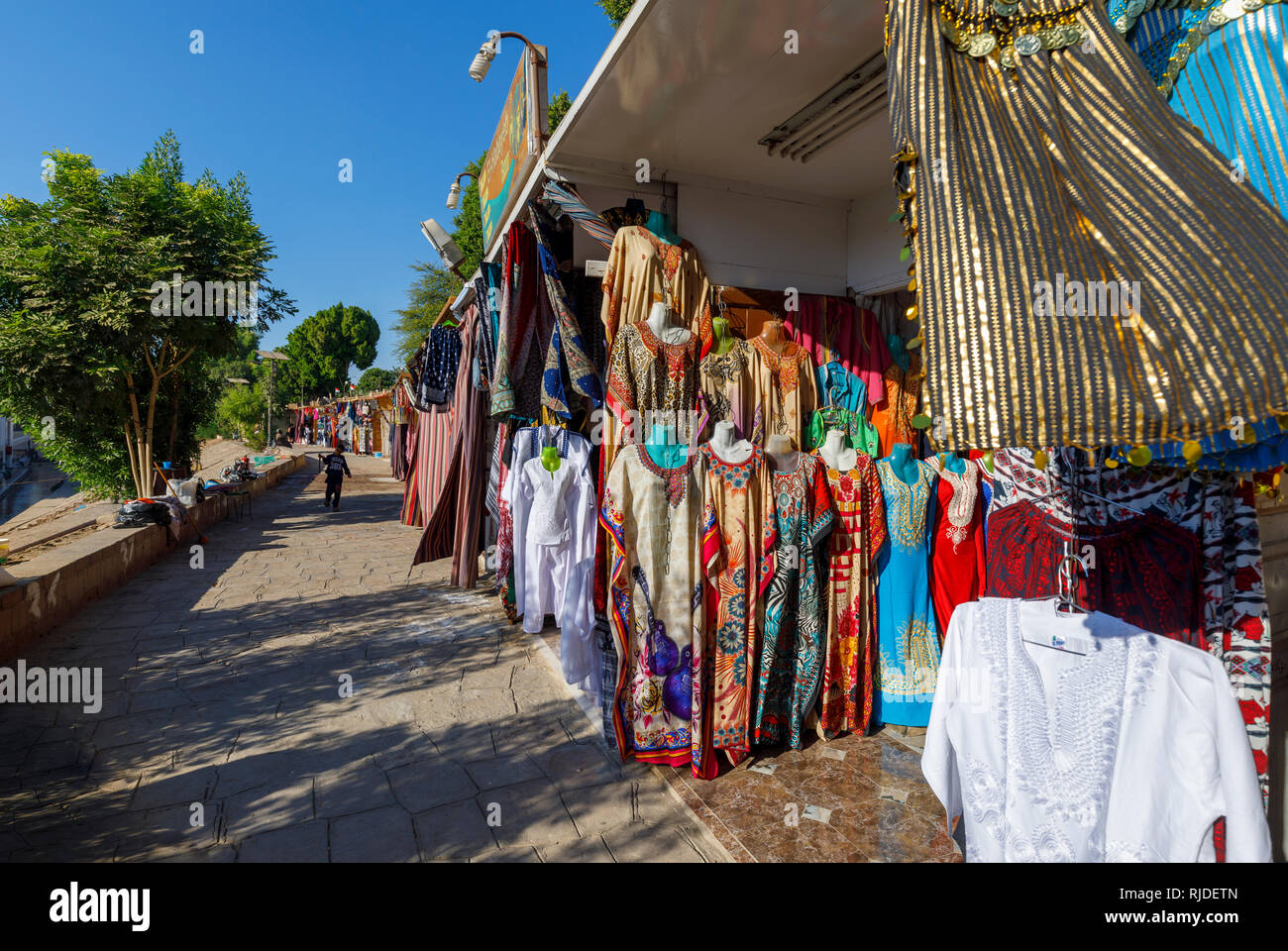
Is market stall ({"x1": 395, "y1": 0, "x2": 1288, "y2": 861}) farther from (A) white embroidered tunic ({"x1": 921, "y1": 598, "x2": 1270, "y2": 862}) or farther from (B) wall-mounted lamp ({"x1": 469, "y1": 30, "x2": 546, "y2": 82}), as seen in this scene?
(B) wall-mounted lamp ({"x1": 469, "y1": 30, "x2": 546, "y2": 82})

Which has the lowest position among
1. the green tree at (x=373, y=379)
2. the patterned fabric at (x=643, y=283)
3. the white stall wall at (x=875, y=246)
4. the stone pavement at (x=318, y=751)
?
the stone pavement at (x=318, y=751)

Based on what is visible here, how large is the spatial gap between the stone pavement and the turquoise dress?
148cm

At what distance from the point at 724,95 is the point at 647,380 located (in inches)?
55.5

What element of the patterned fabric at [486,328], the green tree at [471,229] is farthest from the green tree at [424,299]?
the patterned fabric at [486,328]

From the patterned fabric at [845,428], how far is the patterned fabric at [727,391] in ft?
1.40

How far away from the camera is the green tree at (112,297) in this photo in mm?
8828

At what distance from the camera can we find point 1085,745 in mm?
1653

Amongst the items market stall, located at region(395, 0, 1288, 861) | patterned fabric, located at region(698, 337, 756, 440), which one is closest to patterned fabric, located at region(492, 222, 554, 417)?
market stall, located at region(395, 0, 1288, 861)

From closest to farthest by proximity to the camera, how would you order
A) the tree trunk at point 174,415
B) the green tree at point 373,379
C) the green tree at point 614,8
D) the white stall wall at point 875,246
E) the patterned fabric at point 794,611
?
the patterned fabric at point 794,611
the white stall wall at point 875,246
the tree trunk at point 174,415
the green tree at point 614,8
the green tree at point 373,379

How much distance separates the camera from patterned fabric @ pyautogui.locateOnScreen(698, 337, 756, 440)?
3.46m

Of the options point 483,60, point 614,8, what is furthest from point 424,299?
point 483,60

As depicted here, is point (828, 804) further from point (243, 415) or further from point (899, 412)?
point (243, 415)

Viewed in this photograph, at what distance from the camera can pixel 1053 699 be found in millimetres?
1739

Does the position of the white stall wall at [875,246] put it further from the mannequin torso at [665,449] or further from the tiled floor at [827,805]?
the tiled floor at [827,805]
